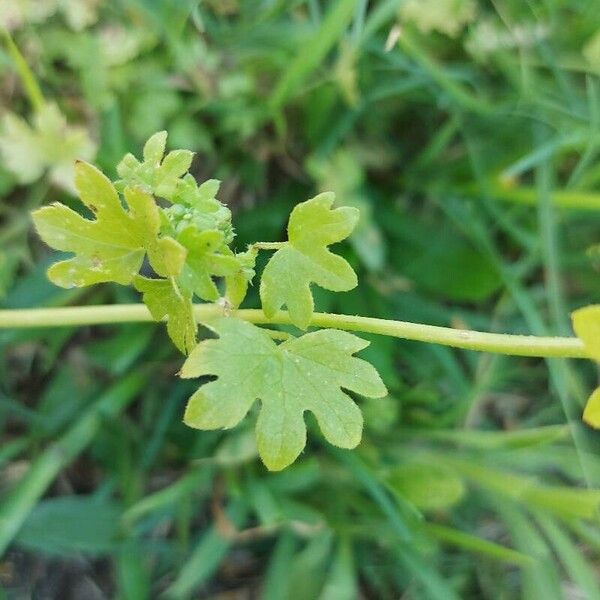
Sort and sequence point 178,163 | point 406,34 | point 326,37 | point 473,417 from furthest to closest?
1. point 473,417
2. point 406,34
3. point 326,37
4. point 178,163

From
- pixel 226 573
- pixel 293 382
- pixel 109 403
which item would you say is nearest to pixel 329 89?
pixel 109 403

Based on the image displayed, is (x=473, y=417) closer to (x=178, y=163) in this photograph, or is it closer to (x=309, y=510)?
(x=309, y=510)

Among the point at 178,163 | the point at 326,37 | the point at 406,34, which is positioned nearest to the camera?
the point at 178,163

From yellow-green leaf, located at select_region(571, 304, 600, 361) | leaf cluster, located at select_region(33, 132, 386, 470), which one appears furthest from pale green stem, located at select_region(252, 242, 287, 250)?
yellow-green leaf, located at select_region(571, 304, 600, 361)

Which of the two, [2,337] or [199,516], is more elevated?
[2,337]

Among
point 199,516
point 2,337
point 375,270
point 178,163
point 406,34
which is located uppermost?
point 178,163

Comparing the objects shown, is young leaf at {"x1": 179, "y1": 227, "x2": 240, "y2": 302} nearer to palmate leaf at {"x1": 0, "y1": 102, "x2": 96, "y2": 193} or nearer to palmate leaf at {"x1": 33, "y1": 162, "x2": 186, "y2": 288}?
palmate leaf at {"x1": 33, "y1": 162, "x2": 186, "y2": 288}
